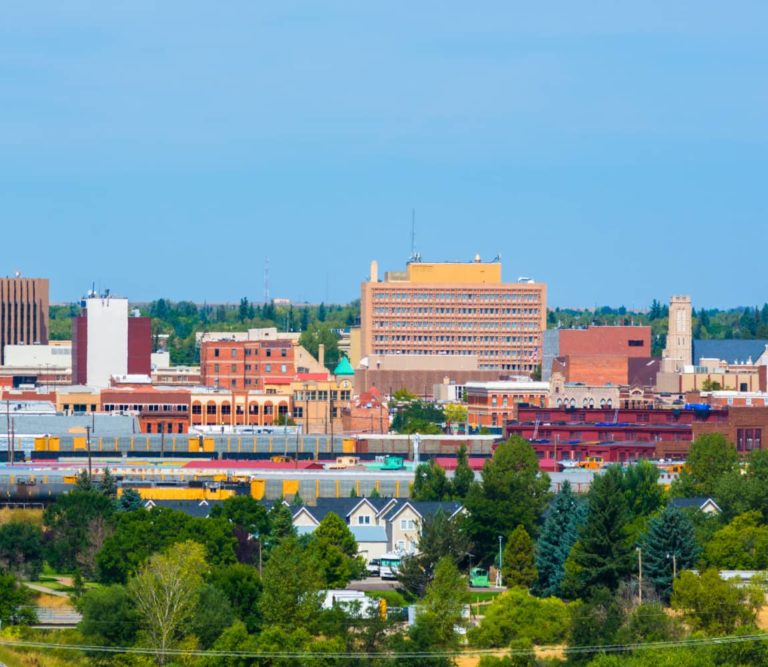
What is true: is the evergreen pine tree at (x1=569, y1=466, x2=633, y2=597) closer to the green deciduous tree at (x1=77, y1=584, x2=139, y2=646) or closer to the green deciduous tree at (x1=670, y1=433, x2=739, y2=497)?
the green deciduous tree at (x1=77, y1=584, x2=139, y2=646)

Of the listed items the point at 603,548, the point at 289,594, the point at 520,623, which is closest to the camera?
the point at 289,594

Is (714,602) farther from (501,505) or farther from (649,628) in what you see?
(501,505)

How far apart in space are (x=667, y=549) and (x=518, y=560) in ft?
27.5

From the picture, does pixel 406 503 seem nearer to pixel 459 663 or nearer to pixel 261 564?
pixel 261 564

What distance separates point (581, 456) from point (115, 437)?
99.3 ft

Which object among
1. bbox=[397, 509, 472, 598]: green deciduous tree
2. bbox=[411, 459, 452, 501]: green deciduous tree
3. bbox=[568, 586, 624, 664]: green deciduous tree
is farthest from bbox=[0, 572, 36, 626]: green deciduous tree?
bbox=[411, 459, 452, 501]: green deciduous tree

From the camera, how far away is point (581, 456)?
579ft

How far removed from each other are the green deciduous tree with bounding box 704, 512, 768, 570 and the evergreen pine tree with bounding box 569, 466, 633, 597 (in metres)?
3.69

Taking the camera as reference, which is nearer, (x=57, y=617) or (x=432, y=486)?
(x=57, y=617)

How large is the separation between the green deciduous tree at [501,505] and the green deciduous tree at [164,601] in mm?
22832

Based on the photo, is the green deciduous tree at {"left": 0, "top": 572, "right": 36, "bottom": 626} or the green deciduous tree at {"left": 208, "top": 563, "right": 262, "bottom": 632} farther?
the green deciduous tree at {"left": 0, "top": 572, "right": 36, "bottom": 626}

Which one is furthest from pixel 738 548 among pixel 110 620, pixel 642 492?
pixel 110 620

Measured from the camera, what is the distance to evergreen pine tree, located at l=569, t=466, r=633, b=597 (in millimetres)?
108688

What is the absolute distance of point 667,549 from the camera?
109438 mm
